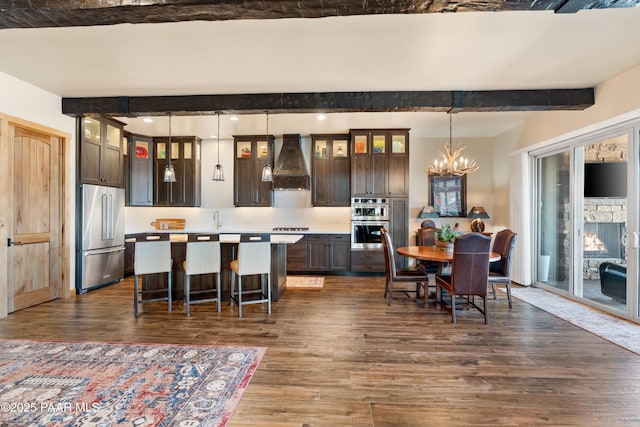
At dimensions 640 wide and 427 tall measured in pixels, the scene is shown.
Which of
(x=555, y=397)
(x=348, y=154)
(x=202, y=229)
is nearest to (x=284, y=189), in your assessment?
(x=348, y=154)

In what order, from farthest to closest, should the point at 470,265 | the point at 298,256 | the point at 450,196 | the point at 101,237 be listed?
the point at 450,196
the point at 298,256
the point at 101,237
the point at 470,265

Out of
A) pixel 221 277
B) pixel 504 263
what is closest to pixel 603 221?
pixel 504 263

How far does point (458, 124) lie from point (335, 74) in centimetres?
306

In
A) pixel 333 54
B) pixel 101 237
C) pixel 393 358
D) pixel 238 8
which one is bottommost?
pixel 393 358

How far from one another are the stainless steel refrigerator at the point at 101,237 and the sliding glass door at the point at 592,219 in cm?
724

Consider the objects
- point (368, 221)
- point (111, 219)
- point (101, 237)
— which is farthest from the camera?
point (368, 221)

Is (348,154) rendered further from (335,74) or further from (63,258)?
(63,258)

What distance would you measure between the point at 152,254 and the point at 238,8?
299cm

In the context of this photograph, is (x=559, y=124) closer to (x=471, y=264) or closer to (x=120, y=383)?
(x=471, y=264)

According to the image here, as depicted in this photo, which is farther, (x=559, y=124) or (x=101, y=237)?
(x=101, y=237)

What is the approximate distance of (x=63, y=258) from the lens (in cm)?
447

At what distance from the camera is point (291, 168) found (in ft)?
20.3

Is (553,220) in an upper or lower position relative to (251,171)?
lower

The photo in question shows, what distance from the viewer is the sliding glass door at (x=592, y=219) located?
3666 mm
